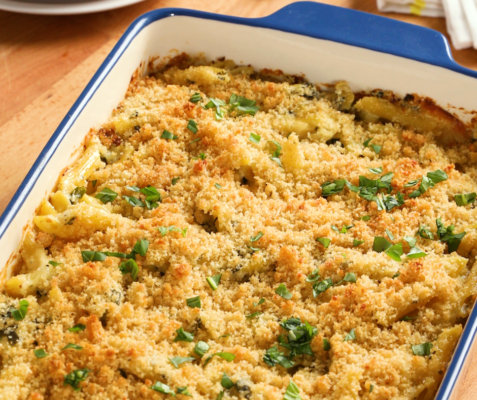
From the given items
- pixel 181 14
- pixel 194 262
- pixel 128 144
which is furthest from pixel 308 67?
pixel 194 262

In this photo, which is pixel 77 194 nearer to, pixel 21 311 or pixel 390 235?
pixel 21 311

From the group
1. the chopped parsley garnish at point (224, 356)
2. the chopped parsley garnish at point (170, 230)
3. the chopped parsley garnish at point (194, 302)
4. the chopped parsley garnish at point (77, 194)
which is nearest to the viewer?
the chopped parsley garnish at point (224, 356)

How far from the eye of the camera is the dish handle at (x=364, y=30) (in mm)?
2230

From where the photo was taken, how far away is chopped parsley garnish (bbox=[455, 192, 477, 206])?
2076 millimetres

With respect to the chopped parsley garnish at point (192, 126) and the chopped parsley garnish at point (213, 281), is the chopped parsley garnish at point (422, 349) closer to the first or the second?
the chopped parsley garnish at point (213, 281)

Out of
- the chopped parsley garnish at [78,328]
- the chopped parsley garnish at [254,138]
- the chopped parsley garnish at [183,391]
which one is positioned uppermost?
the chopped parsley garnish at [254,138]

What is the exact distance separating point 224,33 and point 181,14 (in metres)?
0.19

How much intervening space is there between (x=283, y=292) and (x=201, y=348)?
32cm

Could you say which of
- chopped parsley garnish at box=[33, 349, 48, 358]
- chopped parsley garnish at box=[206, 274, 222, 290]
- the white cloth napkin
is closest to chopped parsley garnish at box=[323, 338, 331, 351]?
chopped parsley garnish at box=[206, 274, 222, 290]

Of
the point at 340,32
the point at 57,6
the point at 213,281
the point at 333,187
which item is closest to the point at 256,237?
the point at 213,281

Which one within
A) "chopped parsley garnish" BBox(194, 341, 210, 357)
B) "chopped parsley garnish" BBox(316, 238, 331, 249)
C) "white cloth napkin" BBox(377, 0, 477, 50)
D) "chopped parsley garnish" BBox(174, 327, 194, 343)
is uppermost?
"white cloth napkin" BBox(377, 0, 477, 50)

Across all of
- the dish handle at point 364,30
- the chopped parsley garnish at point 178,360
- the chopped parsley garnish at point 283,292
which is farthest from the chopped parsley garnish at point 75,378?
the dish handle at point 364,30

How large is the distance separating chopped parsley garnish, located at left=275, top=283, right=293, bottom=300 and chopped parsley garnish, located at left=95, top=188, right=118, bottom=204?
686mm

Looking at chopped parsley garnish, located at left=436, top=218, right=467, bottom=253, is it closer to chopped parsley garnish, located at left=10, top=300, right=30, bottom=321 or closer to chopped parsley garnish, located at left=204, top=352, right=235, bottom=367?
chopped parsley garnish, located at left=204, top=352, right=235, bottom=367
